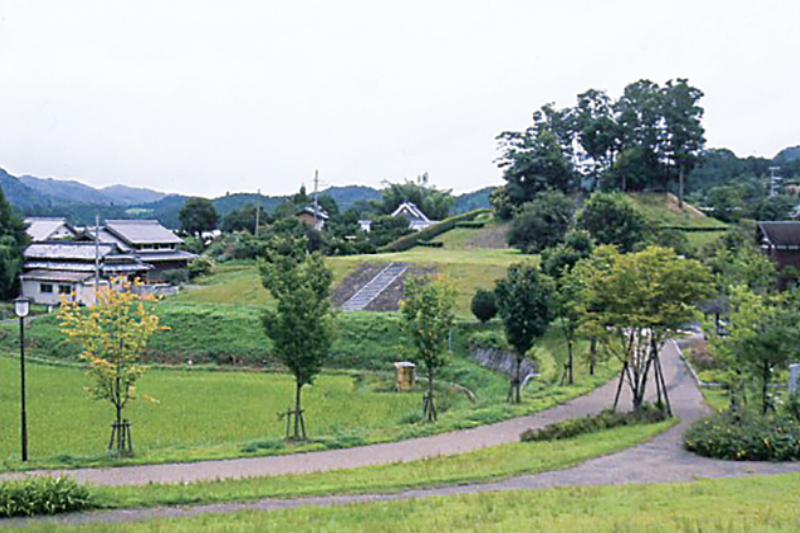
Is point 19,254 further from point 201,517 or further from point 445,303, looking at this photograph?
point 201,517

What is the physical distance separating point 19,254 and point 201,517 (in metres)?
40.0

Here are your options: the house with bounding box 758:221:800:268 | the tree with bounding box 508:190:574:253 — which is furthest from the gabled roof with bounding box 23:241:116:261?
the house with bounding box 758:221:800:268

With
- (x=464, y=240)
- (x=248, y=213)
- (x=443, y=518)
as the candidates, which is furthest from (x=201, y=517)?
(x=248, y=213)

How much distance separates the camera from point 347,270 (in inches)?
1565

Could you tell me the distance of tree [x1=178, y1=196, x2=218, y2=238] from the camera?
227ft

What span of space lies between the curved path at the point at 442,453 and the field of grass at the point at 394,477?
0.23 metres

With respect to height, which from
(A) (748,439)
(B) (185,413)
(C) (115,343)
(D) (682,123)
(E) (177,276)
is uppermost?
(D) (682,123)

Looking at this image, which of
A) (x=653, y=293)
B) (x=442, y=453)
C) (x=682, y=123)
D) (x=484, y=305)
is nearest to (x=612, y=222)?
(x=484, y=305)

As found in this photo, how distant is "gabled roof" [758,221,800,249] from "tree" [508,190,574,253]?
11776mm

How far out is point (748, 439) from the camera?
13.1 meters

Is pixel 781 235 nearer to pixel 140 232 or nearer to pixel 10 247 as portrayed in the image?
pixel 140 232

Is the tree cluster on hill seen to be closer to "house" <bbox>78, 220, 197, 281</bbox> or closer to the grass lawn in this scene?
"house" <bbox>78, 220, 197, 281</bbox>

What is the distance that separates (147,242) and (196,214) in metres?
19.3

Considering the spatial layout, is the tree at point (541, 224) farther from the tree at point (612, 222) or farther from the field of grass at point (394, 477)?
the field of grass at point (394, 477)
